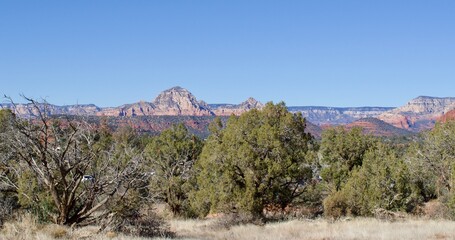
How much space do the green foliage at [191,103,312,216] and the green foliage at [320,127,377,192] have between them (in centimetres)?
555

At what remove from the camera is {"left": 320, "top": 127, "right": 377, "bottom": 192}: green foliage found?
33.5 metres

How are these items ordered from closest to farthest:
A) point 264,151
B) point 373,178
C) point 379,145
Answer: point 264,151, point 373,178, point 379,145

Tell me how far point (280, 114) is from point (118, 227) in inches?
545

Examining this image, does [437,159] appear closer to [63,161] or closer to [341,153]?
[341,153]

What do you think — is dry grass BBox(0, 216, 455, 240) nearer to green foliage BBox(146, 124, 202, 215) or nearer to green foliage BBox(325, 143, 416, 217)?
green foliage BBox(325, 143, 416, 217)

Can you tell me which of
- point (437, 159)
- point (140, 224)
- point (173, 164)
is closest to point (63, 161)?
point (140, 224)

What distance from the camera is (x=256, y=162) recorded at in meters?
26.5

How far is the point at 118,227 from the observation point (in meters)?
16.6

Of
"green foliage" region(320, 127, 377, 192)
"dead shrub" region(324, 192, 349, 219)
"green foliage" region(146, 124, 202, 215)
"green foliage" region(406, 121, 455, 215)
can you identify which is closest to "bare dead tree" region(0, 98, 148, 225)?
"dead shrub" region(324, 192, 349, 219)

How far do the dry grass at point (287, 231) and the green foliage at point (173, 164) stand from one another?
23.0ft

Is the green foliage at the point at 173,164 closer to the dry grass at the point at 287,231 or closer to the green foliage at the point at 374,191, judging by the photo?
the dry grass at the point at 287,231

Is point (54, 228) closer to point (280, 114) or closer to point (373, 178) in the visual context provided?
point (280, 114)

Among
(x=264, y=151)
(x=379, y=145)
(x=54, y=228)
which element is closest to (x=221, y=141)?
(x=264, y=151)

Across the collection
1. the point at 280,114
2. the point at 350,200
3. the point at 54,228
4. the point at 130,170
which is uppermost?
the point at 280,114
